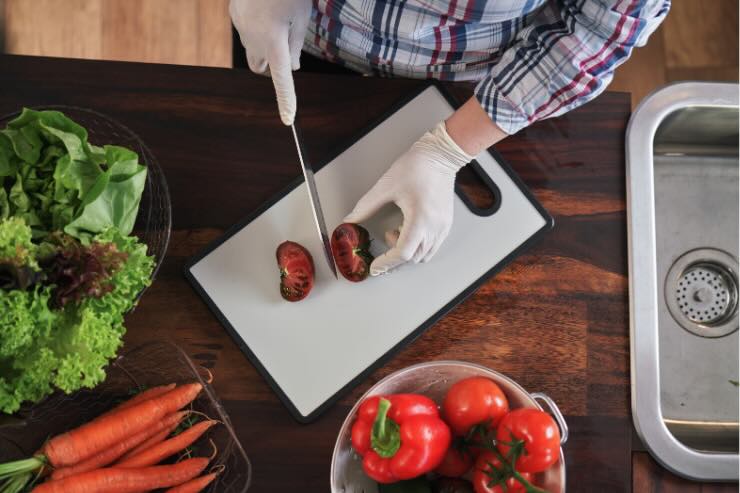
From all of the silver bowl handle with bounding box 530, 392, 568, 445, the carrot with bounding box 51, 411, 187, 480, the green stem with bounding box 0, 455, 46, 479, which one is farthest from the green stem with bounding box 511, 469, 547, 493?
the green stem with bounding box 0, 455, 46, 479

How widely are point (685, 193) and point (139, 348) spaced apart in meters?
0.90

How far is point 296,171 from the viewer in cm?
92

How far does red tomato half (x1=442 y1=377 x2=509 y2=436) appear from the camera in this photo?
0.74m

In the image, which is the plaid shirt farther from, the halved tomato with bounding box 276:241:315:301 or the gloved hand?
the halved tomato with bounding box 276:241:315:301

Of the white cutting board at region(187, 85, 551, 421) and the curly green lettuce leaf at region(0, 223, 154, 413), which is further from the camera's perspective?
the white cutting board at region(187, 85, 551, 421)

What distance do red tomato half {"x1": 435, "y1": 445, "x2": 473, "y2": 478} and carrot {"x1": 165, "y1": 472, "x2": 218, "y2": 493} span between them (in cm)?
29

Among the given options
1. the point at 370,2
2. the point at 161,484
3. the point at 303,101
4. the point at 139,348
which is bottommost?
the point at 161,484

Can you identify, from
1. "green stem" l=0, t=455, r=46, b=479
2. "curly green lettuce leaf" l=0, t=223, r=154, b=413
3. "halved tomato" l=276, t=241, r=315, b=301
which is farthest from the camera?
"halved tomato" l=276, t=241, r=315, b=301

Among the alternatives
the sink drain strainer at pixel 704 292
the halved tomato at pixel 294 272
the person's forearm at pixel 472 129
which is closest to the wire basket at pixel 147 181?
the halved tomato at pixel 294 272

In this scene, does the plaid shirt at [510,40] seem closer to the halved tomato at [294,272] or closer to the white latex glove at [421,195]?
the white latex glove at [421,195]

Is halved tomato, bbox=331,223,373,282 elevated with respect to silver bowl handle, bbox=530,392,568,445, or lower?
elevated

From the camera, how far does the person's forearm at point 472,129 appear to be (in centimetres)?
86

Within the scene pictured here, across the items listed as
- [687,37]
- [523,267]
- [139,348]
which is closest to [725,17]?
[687,37]

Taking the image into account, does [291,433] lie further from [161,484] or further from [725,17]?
[725,17]
